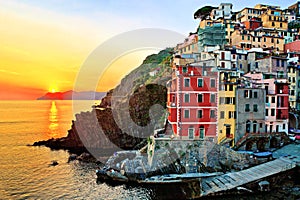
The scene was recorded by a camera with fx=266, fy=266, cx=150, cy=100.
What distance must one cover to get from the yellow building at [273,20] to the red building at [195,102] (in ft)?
151


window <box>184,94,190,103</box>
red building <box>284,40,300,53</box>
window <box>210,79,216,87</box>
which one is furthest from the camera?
red building <box>284,40,300,53</box>

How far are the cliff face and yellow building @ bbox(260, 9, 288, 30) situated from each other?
31712mm

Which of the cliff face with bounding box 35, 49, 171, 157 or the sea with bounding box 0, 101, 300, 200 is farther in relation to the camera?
the cliff face with bounding box 35, 49, 171, 157

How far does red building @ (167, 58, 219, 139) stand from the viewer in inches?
1581

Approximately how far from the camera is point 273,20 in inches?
3004

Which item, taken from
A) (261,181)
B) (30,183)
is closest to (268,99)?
(261,181)

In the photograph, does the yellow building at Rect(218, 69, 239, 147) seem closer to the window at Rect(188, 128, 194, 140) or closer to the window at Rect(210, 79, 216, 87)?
the window at Rect(210, 79, 216, 87)

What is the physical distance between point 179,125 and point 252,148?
1226cm

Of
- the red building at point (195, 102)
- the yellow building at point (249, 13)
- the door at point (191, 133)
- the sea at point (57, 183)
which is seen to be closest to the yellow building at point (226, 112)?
the red building at point (195, 102)

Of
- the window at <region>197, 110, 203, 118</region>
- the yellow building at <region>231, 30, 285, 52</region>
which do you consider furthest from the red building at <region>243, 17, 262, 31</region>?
the window at <region>197, 110, 203, 118</region>

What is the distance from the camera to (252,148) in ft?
137

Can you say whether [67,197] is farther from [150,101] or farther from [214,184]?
[150,101]

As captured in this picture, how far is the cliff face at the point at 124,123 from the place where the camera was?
2434 inches

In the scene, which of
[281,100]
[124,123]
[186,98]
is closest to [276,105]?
Answer: [281,100]
